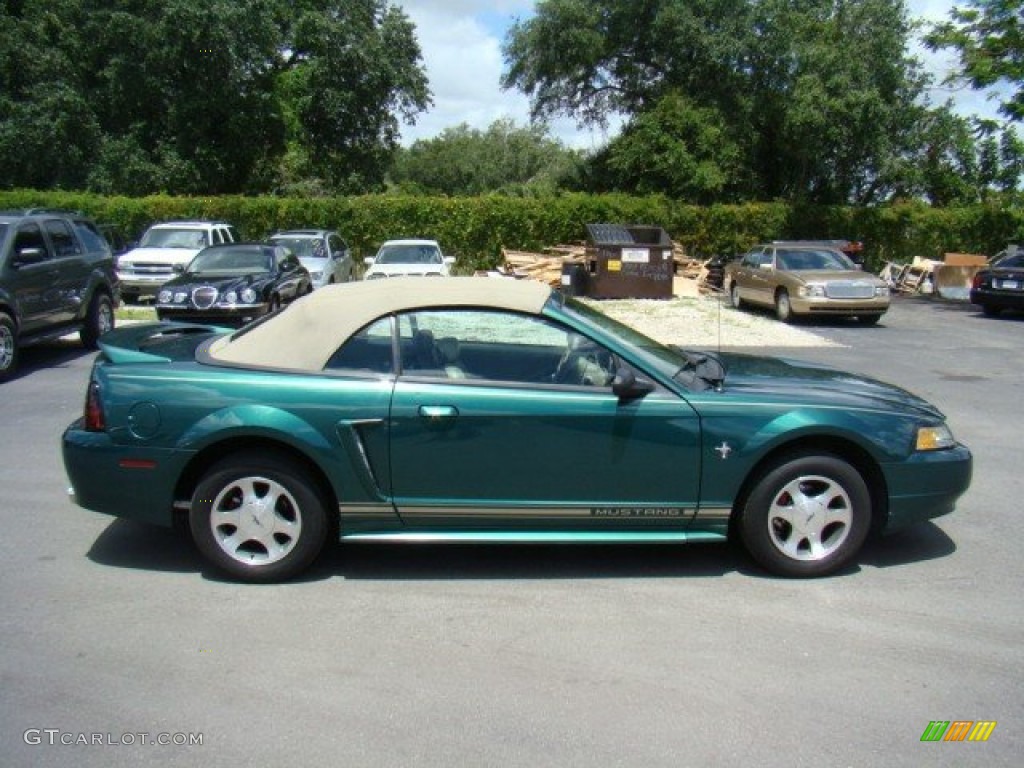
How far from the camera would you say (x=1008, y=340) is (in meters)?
16.4

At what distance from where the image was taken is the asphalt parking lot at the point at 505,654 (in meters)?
3.47

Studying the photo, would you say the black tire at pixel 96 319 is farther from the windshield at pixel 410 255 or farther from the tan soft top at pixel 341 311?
the tan soft top at pixel 341 311

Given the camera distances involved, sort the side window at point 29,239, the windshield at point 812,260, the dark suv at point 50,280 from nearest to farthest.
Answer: the dark suv at point 50,280
the side window at point 29,239
the windshield at point 812,260

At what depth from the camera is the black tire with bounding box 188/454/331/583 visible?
4.82 metres

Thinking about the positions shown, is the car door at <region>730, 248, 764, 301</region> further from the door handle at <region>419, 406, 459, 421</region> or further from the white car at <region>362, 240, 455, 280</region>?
the door handle at <region>419, 406, 459, 421</region>

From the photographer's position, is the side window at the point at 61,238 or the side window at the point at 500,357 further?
the side window at the point at 61,238

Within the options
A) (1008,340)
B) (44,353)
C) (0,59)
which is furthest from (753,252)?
(0,59)

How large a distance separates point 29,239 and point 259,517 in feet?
28.7

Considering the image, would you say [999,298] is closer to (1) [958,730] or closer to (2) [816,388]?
(2) [816,388]

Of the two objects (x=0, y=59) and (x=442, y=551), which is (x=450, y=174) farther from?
(x=442, y=551)

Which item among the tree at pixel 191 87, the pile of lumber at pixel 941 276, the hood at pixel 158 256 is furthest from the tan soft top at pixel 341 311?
the tree at pixel 191 87

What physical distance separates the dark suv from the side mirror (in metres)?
8.74

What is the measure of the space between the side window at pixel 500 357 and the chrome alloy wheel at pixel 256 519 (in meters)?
0.93

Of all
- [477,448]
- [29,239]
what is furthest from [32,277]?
[477,448]
